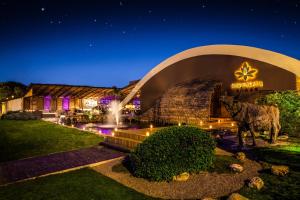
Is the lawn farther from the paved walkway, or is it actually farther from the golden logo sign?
the golden logo sign

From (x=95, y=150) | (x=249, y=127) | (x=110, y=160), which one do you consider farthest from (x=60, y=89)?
(x=249, y=127)

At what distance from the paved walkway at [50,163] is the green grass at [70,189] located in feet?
2.45

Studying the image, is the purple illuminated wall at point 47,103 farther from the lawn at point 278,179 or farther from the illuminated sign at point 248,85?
the lawn at point 278,179

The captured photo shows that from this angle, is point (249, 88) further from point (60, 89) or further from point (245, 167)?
point (60, 89)

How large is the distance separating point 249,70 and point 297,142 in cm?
769

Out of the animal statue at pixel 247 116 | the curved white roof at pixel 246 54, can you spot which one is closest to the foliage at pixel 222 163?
the animal statue at pixel 247 116

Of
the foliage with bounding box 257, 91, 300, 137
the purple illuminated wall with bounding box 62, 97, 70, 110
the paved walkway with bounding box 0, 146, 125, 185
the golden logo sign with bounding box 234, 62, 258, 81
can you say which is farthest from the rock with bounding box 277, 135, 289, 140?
the purple illuminated wall with bounding box 62, 97, 70, 110

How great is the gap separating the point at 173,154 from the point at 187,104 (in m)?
13.3

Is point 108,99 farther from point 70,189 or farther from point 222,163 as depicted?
point 70,189

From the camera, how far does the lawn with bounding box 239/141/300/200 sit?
496cm

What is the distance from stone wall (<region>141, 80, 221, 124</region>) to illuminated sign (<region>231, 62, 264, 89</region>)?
5.21ft

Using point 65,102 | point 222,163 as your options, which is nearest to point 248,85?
point 222,163

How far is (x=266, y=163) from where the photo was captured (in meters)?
6.99

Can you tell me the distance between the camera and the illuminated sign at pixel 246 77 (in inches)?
635
